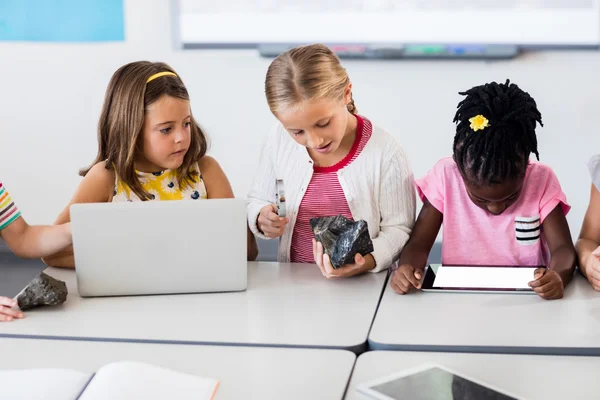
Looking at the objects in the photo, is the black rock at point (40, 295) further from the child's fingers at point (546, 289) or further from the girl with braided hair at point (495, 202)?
the child's fingers at point (546, 289)

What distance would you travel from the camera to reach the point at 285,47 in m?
3.53

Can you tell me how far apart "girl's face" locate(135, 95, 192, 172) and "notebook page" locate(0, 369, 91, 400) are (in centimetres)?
79

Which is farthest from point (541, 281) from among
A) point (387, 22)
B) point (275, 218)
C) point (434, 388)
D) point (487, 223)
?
point (387, 22)

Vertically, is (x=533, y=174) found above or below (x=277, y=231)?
above

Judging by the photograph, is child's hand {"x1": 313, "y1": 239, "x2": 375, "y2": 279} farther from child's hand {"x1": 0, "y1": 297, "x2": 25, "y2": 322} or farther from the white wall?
the white wall

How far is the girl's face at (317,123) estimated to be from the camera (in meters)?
1.75

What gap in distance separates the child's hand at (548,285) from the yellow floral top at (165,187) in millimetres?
877

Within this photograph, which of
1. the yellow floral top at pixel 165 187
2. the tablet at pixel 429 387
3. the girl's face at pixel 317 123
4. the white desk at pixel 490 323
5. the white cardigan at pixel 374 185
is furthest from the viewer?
the yellow floral top at pixel 165 187

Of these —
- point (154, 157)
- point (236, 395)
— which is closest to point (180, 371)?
point (236, 395)

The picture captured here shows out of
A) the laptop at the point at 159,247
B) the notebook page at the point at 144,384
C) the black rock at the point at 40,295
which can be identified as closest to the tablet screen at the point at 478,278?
the laptop at the point at 159,247

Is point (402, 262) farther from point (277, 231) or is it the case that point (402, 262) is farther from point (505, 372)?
point (505, 372)

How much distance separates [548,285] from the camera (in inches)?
60.2

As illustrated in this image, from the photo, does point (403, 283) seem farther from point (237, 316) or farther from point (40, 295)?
point (40, 295)

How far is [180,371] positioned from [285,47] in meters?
2.47
